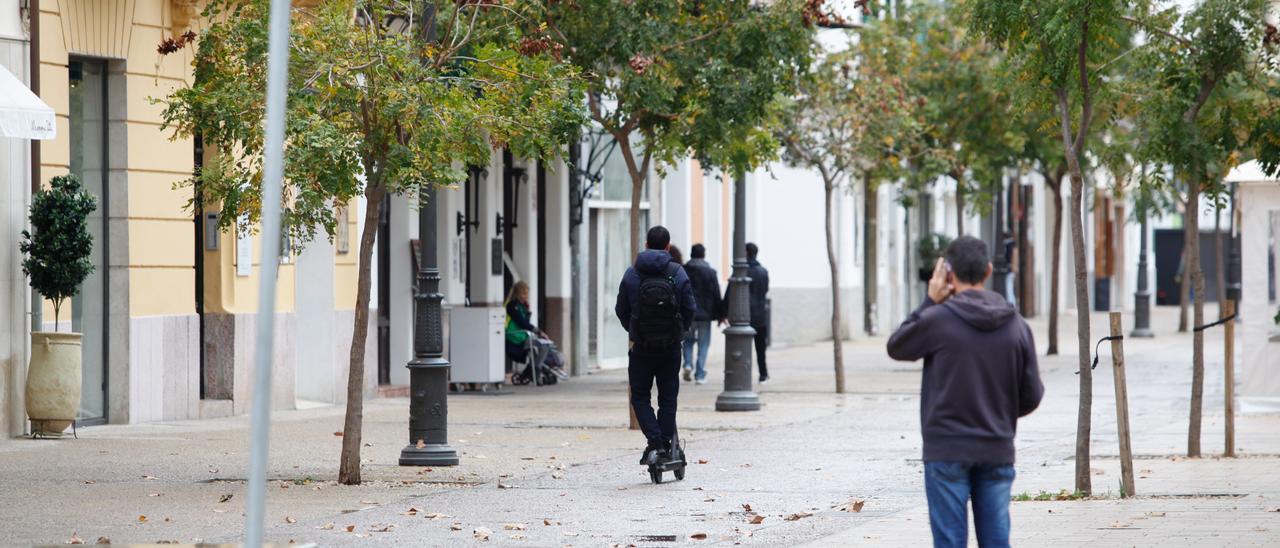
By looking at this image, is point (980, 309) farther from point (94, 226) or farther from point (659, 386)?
point (94, 226)

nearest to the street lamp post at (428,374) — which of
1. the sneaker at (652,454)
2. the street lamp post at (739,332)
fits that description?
the sneaker at (652,454)

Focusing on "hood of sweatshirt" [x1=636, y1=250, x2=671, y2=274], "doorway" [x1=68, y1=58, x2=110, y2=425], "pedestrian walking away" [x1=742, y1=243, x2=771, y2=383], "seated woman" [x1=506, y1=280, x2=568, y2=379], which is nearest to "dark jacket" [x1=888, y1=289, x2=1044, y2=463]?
"hood of sweatshirt" [x1=636, y1=250, x2=671, y2=274]

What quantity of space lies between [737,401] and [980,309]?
12.4 m

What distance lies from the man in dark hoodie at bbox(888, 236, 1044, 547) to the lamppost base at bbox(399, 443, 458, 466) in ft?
22.5

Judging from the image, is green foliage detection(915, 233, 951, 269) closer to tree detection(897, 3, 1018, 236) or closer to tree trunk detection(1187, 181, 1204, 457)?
tree detection(897, 3, 1018, 236)

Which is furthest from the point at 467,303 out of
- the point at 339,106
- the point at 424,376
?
the point at 339,106

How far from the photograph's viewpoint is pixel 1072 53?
11930 mm

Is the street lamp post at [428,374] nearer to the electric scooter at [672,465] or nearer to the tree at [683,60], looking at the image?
the electric scooter at [672,465]

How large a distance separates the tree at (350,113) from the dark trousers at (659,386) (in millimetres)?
1609

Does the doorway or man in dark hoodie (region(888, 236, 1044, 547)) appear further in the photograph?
the doorway

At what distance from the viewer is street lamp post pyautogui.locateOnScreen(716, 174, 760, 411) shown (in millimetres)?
18859

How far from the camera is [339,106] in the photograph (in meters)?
11.9

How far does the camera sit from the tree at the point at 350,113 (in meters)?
11.7

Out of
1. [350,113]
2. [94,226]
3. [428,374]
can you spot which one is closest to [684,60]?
[428,374]
